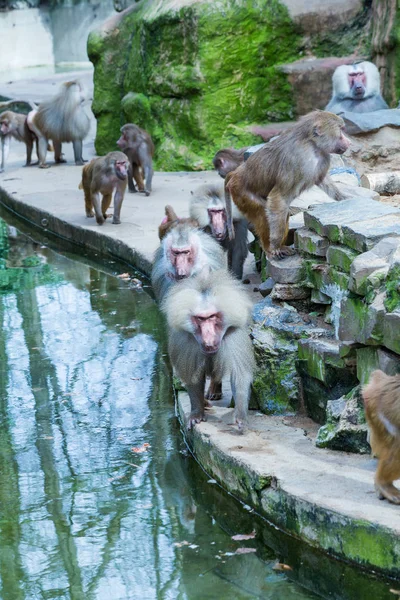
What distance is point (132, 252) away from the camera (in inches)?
367

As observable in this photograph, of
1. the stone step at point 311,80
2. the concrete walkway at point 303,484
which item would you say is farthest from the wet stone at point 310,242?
the stone step at point 311,80

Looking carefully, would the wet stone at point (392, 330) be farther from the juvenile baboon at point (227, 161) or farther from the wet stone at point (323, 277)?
the juvenile baboon at point (227, 161)

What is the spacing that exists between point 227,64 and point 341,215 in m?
7.91

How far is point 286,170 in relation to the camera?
239 inches

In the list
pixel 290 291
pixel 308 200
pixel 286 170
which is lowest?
pixel 290 291

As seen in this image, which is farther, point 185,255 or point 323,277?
point 185,255

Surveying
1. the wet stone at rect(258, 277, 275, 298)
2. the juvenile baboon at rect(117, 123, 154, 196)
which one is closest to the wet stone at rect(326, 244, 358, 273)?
the wet stone at rect(258, 277, 275, 298)

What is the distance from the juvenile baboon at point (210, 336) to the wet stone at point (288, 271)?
652 mm

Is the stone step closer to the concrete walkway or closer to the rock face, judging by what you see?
the rock face

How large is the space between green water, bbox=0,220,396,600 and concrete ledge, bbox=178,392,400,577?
0.09 metres

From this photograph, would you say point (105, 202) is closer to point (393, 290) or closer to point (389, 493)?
point (393, 290)

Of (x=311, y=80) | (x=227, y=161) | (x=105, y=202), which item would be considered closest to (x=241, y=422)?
(x=227, y=161)

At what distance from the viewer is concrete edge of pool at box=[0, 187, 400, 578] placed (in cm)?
399

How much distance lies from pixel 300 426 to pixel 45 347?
279 cm
